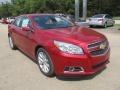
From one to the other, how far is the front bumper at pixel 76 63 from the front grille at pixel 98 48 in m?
0.12

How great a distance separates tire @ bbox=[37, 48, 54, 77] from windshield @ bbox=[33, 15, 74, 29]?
848 millimetres

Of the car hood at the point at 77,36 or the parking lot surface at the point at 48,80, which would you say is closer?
the parking lot surface at the point at 48,80

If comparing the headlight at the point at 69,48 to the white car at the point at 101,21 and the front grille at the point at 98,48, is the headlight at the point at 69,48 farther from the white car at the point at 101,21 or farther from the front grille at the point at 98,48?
the white car at the point at 101,21

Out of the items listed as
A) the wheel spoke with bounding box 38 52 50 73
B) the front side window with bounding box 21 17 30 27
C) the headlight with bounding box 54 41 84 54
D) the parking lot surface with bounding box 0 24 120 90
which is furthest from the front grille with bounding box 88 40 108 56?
the front side window with bounding box 21 17 30 27

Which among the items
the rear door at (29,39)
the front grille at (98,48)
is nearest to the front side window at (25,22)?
the rear door at (29,39)

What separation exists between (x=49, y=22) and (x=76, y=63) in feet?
6.90

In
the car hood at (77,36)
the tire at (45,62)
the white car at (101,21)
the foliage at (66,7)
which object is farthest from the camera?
the foliage at (66,7)

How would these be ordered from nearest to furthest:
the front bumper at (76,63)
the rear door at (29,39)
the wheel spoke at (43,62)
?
the front bumper at (76,63), the wheel spoke at (43,62), the rear door at (29,39)

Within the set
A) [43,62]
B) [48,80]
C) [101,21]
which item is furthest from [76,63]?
[101,21]

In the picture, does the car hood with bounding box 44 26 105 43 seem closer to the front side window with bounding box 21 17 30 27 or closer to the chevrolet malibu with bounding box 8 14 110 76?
the chevrolet malibu with bounding box 8 14 110 76

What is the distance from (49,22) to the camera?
22.2ft

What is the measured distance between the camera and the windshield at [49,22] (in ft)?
21.5

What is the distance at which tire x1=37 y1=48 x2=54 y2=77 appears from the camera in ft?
18.2

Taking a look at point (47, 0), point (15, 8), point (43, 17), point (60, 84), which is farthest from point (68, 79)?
point (15, 8)
